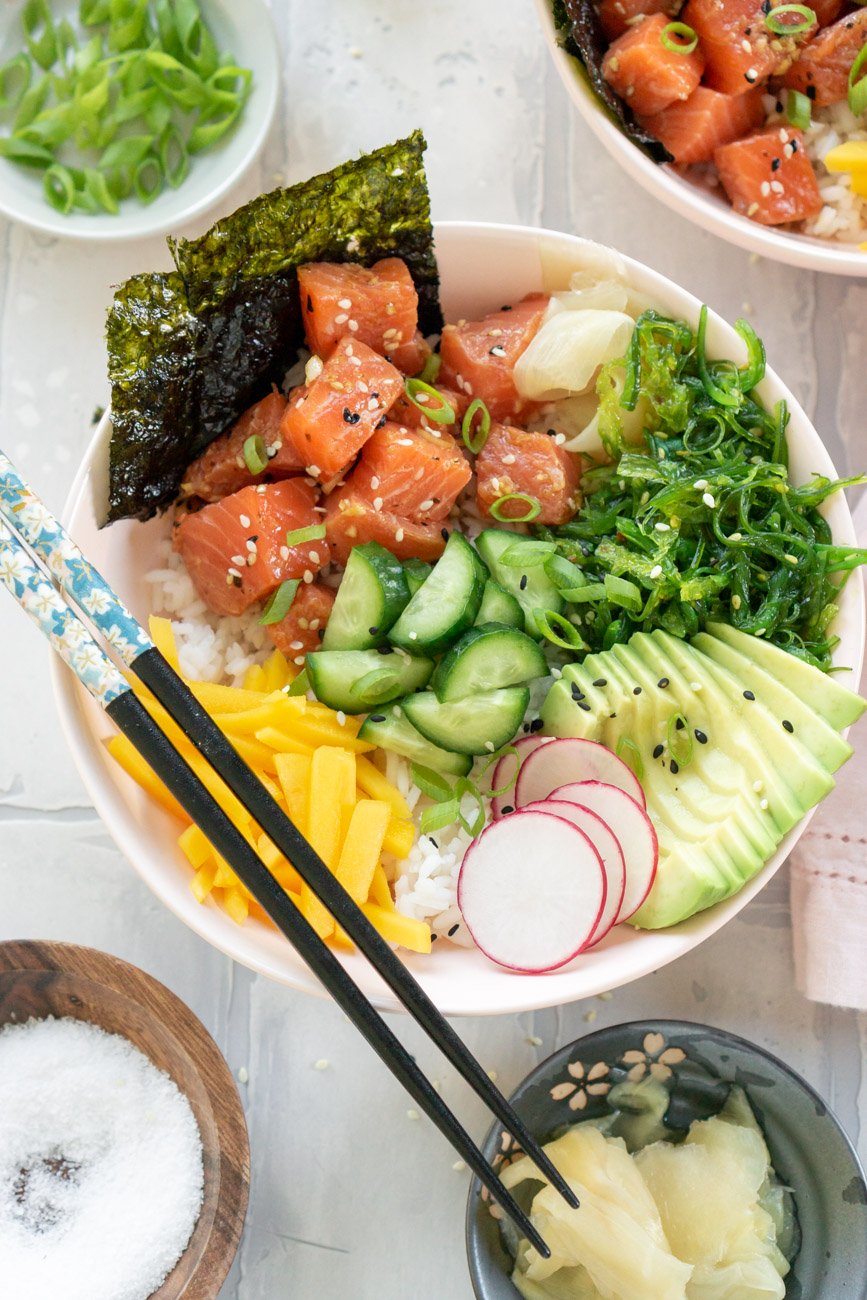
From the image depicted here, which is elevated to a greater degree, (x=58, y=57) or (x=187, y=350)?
(x=58, y=57)

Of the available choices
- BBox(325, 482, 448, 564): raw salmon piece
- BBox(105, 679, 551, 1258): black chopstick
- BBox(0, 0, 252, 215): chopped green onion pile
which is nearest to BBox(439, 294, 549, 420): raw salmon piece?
BBox(325, 482, 448, 564): raw salmon piece

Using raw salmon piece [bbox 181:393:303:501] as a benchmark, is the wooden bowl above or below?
below

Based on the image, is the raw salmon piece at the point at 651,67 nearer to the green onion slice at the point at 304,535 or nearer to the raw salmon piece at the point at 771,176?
the raw salmon piece at the point at 771,176

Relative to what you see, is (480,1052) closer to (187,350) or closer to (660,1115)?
(660,1115)

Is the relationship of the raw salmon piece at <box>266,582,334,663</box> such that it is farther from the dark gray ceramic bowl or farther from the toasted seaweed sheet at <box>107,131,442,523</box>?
the dark gray ceramic bowl

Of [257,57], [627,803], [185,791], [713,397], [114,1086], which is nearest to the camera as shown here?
[185,791]

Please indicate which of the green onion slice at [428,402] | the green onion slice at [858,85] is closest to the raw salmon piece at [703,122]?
the green onion slice at [858,85]

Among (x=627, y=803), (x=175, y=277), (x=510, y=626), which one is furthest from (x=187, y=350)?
(x=627, y=803)
